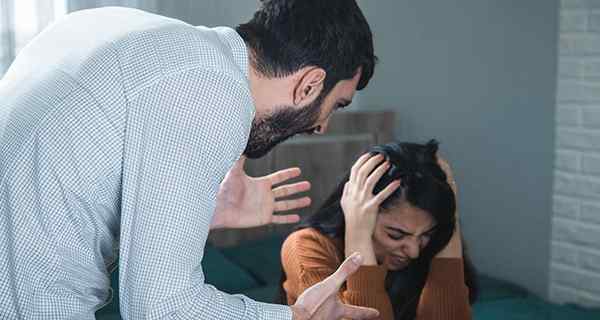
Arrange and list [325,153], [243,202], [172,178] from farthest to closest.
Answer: [325,153]
[243,202]
[172,178]

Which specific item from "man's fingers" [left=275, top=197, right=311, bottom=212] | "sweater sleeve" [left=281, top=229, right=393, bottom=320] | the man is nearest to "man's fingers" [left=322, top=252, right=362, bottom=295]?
the man

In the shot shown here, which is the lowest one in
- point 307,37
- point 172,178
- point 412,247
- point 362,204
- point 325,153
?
point 325,153

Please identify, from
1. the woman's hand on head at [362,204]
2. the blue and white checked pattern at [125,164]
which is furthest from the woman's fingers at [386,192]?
the blue and white checked pattern at [125,164]

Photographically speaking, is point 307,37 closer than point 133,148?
No

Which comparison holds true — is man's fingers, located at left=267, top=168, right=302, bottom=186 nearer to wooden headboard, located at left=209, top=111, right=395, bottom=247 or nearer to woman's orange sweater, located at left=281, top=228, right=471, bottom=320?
woman's orange sweater, located at left=281, top=228, right=471, bottom=320

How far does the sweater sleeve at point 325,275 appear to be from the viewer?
5.98 ft

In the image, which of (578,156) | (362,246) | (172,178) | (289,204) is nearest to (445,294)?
(362,246)

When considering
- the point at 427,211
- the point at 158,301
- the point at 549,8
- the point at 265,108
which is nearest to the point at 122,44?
the point at 265,108

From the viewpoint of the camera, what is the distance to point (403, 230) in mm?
1954

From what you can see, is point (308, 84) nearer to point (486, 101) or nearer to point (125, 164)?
point (125, 164)

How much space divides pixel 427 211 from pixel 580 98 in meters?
1.27

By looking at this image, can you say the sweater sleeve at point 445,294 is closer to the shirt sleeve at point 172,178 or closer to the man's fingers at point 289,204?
the man's fingers at point 289,204

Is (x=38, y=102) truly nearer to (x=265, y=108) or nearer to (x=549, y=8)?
(x=265, y=108)

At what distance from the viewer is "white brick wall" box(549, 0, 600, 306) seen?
117 inches
